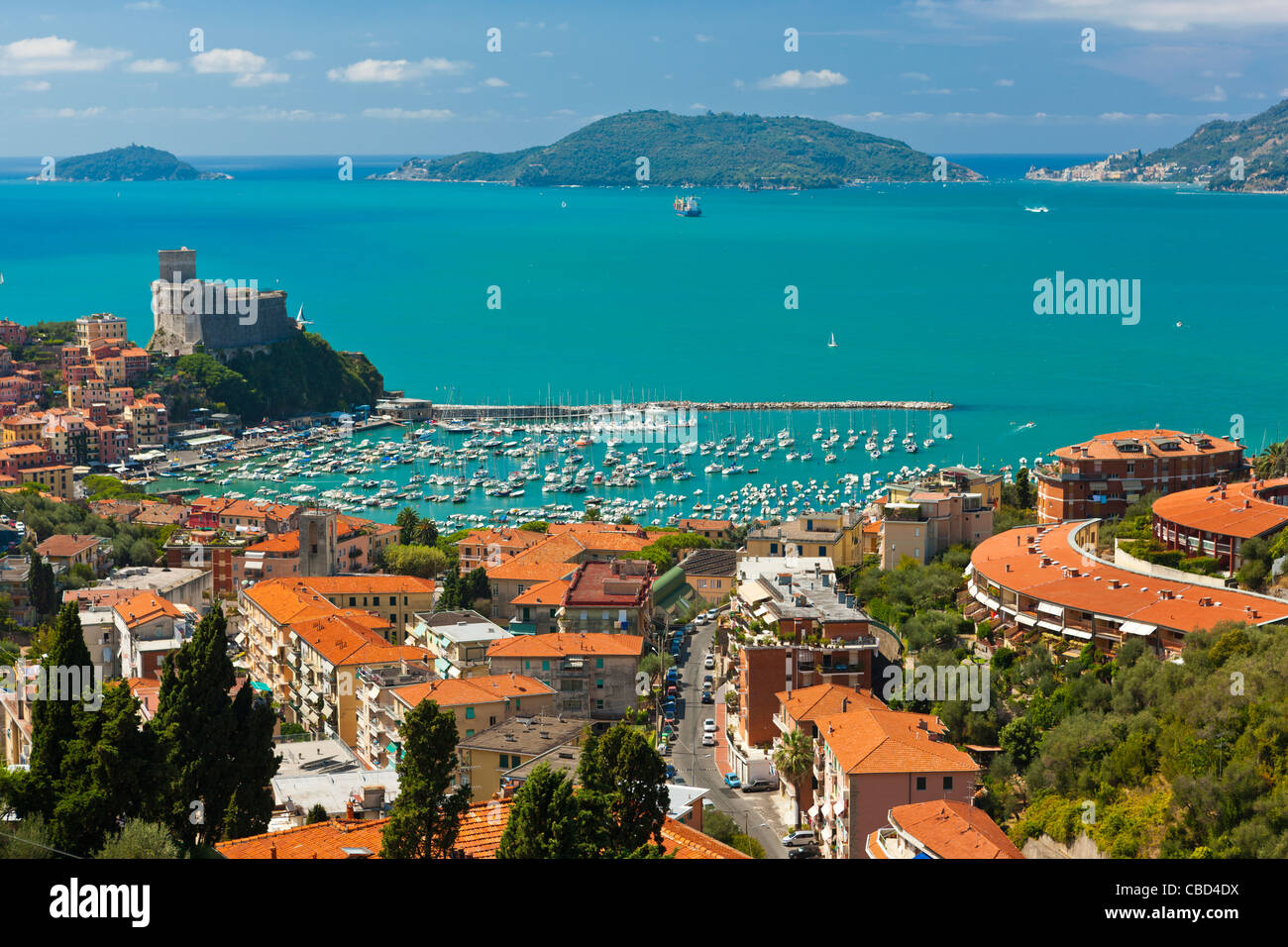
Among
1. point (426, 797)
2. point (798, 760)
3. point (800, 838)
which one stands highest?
point (426, 797)

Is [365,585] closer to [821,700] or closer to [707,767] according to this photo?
[707,767]

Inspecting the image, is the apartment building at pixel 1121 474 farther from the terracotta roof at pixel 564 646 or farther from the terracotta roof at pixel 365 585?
the terracotta roof at pixel 365 585

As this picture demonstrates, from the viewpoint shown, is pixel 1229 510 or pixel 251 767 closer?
pixel 251 767

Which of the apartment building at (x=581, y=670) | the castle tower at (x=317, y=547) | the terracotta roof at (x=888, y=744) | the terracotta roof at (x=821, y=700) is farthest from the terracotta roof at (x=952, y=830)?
the castle tower at (x=317, y=547)

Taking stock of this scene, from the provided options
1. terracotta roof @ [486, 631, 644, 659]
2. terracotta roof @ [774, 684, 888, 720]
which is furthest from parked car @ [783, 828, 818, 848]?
terracotta roof @ [486, 631, 644, 659]

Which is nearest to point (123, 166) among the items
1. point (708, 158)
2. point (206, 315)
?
point (708, 158)

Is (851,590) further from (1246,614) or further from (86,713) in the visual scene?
(86,713)
